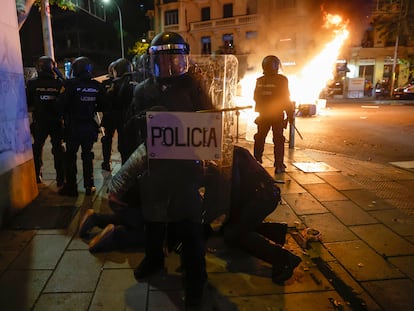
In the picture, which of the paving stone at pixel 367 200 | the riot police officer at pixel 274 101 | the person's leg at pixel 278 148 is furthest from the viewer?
the person's leg at pixel 278 148

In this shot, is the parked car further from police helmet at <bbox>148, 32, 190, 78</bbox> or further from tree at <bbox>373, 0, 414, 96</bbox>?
police helmet at <bbox>148, 32, 190, 78</bbox>

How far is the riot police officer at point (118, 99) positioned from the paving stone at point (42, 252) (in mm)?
1871

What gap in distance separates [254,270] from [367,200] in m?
2.56

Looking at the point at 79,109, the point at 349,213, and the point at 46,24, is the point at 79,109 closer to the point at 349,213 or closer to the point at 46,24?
the point at 349,213

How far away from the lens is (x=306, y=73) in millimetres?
21000

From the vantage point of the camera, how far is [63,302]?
295 cm

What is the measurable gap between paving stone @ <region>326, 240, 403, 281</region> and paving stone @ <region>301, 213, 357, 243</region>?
0.39ft

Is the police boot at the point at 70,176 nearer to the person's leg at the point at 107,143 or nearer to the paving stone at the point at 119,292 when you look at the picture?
the person's leg at the point at 107,143

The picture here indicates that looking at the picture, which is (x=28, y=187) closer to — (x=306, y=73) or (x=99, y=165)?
(x=99, y=165)

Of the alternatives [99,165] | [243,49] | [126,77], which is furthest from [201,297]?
[243,49]

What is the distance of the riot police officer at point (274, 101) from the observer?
21.4 ft

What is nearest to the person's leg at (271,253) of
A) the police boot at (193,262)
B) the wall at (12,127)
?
the police boot at (193,262)

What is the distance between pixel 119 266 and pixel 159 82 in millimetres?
1777

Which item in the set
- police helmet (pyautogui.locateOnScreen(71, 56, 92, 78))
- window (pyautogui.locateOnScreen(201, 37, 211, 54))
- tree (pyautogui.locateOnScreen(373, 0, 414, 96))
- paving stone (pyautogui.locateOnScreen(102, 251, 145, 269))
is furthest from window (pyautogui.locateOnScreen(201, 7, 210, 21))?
paving stone (pyautogui.locateOnScreen(102, 251, 145, 269))
